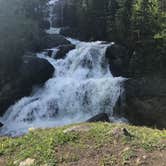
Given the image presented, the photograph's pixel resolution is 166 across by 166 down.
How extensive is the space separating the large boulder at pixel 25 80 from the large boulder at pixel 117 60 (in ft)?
17.7

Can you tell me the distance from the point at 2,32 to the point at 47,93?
1063cm

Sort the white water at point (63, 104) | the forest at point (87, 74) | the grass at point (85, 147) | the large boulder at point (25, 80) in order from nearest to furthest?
the grass at point (85, 147) → the forest at point (87, 74) → the white water at point (63, 104) → the large boulder at point (25, 80)

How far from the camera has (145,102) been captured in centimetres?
2830

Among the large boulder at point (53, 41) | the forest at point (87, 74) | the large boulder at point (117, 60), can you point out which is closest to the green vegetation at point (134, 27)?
the forest at point (87, 74)

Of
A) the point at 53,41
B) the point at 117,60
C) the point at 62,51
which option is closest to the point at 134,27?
the point at 117,60

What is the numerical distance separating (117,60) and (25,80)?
8566mm

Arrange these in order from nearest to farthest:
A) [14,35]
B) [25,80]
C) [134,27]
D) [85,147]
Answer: [85,147] → [25,80] → [14,35] → [134,27]

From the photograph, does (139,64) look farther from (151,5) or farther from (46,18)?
(46,18)

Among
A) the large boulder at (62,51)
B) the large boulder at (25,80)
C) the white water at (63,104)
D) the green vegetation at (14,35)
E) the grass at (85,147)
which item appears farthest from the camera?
the large boulder at (62,51)

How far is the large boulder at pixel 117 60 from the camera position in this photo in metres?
34.3

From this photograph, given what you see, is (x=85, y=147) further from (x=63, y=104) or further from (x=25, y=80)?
(x=25, y=80)

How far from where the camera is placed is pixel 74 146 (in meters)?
8.77

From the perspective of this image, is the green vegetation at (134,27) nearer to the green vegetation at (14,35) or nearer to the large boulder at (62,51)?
the large boulder at (62,51)

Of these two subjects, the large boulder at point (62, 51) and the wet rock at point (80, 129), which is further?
the large boulder at point (62, 51)
